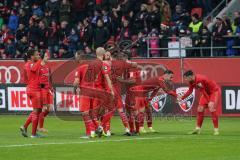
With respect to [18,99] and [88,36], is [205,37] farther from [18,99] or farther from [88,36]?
[18,99]

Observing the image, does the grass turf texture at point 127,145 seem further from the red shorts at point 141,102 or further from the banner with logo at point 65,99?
the banner with logo at point 65,99

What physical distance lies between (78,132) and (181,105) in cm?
651

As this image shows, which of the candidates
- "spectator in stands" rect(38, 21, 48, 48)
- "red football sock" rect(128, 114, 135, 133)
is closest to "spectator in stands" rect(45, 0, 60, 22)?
"spectator in stands" rect(38, 21, 48, 48)

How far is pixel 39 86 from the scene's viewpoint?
22.5m

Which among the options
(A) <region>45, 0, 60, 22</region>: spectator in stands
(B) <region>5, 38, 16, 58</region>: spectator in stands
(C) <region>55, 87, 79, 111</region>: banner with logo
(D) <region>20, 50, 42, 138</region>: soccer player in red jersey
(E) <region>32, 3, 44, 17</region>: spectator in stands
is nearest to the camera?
(D) <region>20, 50, 42, 138</region>: soccer player in red jersey

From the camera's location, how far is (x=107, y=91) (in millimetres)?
21500

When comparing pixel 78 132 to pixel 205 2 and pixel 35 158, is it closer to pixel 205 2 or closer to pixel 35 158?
pixel 35 158

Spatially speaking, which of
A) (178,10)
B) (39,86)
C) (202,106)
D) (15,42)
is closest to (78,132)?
(39,86)

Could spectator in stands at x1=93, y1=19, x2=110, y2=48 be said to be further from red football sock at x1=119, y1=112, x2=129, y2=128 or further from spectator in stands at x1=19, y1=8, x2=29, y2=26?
red football sock at x1=119, y1=112, x2=129, y2=128

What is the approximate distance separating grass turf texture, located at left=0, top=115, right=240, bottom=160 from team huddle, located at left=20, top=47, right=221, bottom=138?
474mm

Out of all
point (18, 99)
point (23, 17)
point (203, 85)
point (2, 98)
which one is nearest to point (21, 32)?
point (23, 17)

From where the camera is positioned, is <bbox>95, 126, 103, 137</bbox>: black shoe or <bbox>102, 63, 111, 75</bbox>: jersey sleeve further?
<bbox>95, 126, 103, 137</bbox>: black shoe

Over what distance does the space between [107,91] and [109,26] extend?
13.4 m

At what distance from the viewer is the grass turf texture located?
1706 cm
